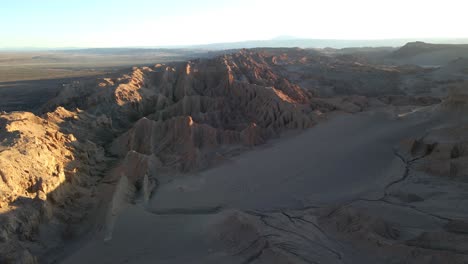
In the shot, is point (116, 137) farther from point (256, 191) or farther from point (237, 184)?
point (256, 191)

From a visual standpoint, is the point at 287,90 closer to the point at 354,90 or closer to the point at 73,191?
the point at 354,90

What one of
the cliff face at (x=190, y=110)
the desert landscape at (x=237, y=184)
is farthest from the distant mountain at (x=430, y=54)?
the desert landscape at (x=237, y=184)

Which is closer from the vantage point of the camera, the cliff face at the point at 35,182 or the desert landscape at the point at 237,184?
the desert landscape at the point at 237,184

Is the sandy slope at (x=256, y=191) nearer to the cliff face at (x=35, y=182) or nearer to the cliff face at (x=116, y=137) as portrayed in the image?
the cliff face at (x=116, y=137)

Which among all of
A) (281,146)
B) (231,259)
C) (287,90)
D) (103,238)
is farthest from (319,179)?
(287,90)

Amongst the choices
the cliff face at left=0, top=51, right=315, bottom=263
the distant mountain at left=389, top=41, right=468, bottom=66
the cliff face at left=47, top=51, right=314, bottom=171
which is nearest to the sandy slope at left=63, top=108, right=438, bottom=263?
the cliff face at left=0, top=51, right=315, bottom=263

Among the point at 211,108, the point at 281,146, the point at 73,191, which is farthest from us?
the point at 211,108

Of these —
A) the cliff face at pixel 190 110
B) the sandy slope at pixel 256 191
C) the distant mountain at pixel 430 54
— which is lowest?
the sandy slope at pixel 256 191
